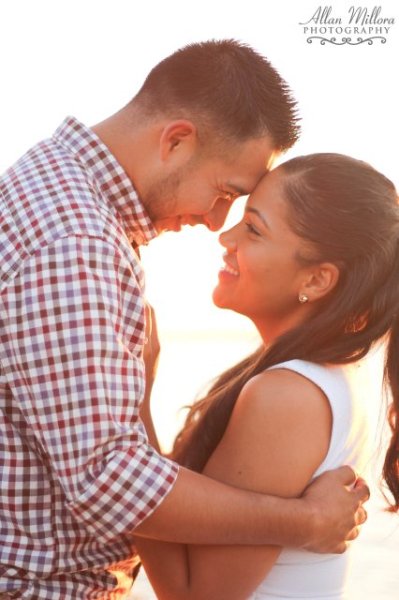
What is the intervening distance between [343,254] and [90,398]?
1.12m

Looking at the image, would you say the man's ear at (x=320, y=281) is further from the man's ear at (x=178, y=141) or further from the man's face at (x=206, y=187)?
the man's ear at (x=178, y=141)

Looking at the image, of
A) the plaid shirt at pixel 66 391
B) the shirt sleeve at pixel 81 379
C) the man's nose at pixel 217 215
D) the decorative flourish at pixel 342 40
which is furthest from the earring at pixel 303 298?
the decorative flourish at pixel 342 40

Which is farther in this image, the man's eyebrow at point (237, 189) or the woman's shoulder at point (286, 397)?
the man's eyebrow at point (237, 189)

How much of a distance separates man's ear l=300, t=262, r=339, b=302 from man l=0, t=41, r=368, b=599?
1.71 ft

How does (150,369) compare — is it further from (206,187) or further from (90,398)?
(90,398)

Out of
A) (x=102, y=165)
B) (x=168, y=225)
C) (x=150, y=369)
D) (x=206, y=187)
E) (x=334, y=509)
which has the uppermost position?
(x=102, y=165)

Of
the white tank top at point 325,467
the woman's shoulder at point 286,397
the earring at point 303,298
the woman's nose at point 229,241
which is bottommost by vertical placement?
the white tank top at point 325,467

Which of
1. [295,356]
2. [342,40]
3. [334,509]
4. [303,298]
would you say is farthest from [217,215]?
[342,40]

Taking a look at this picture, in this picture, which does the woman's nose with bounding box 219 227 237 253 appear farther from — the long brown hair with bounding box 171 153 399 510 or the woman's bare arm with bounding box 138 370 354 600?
the woman's bare arm with bounding box 138 370 354 600

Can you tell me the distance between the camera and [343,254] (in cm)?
301

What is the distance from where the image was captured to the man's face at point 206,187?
2.85 meters

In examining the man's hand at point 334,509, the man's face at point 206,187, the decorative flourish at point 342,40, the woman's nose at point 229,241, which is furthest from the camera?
the decorative flourish at point 342,40

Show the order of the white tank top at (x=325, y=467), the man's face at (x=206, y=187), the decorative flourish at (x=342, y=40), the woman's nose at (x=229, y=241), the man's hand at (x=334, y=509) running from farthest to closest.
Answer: the decorative flourish at (x=342, y=40) → the woman's nose at (x=229, y=241) → the man's face at (x=206, y=187) → the white tank top at (x=325, y=467) → the man's hand at (x=334, y=509)

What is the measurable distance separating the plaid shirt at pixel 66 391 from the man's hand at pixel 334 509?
1.58 ft
